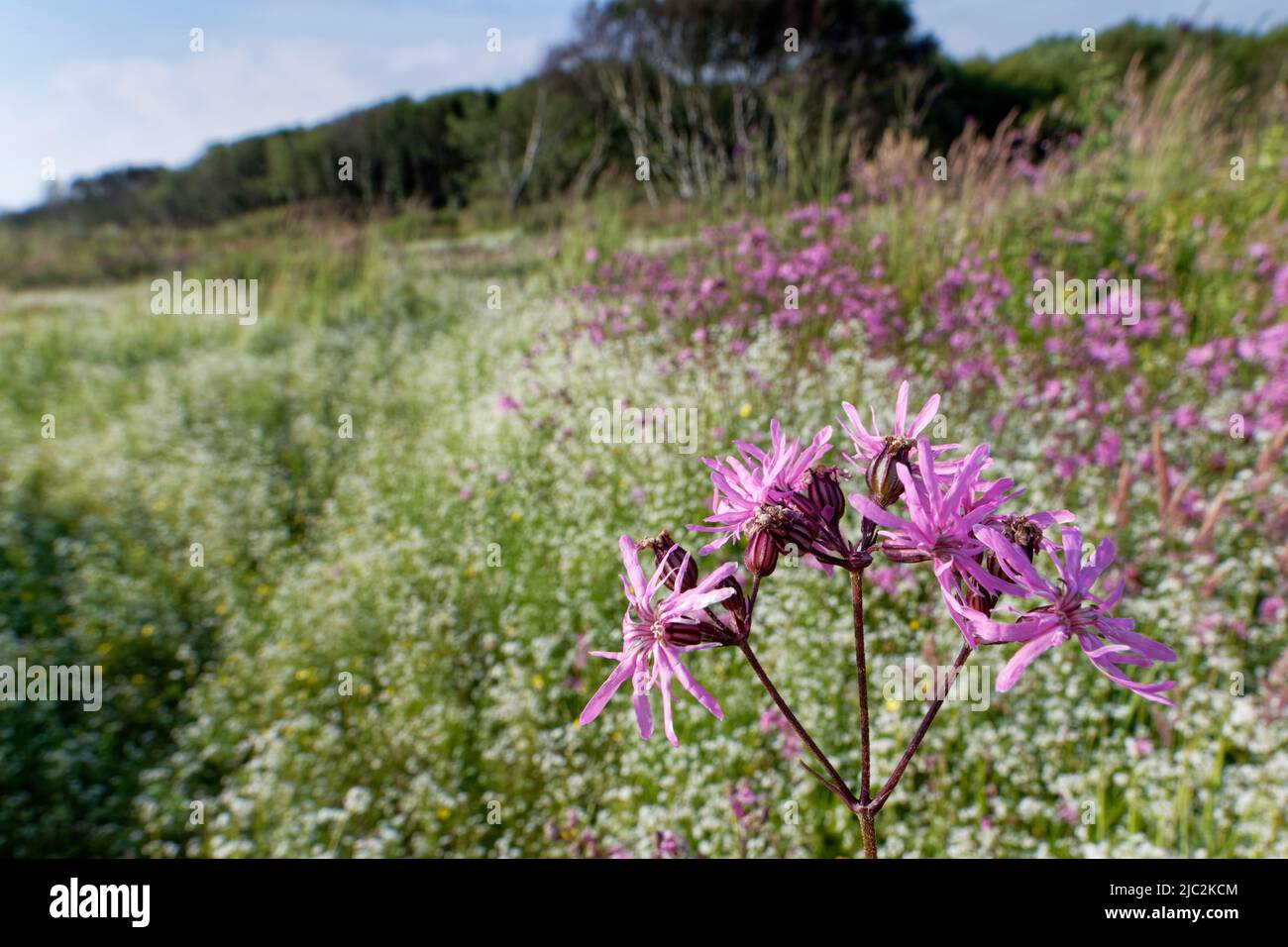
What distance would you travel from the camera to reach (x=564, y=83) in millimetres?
6941

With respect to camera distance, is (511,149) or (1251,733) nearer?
(1251,733)

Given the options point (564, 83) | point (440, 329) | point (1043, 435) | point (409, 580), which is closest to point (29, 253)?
point (440, 329)

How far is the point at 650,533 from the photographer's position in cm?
333

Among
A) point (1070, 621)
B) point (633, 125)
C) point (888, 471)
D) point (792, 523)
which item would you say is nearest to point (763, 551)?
point (792, 523)

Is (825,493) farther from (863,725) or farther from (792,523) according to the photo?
(863,725)

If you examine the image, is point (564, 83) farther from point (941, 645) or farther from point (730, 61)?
point (941, 645)

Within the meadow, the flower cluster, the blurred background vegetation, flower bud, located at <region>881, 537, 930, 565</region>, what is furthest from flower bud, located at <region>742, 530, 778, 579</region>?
the blurred background vegetation

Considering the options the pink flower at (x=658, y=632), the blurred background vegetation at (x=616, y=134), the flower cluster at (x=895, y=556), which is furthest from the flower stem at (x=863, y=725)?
the blurred background vegetation at (x=616, y=134)

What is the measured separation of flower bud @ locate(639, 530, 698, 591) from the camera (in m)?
0.85

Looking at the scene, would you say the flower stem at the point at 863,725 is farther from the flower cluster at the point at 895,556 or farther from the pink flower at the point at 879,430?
the pink flower at the point at 879,430

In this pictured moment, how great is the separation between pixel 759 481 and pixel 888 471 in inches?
5.4

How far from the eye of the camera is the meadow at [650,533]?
2529mm

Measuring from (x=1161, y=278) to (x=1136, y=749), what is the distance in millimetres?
3215

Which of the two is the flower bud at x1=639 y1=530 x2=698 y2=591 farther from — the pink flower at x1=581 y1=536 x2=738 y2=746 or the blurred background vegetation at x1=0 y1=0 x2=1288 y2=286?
the blurred background vegetation at x1=0 y1=0 x2=1288 y2=286
